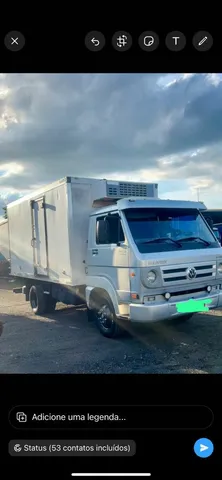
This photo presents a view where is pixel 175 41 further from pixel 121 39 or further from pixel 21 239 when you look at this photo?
pixel 21 239

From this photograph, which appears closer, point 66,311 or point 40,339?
point 40,339

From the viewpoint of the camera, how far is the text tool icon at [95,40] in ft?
4.27

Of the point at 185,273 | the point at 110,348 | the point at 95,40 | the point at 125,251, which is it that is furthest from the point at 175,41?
the point at 110,348

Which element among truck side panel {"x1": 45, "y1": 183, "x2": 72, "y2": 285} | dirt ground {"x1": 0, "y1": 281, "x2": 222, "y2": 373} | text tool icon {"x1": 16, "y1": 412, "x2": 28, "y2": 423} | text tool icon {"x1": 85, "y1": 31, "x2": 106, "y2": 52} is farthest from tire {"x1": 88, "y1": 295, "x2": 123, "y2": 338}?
text tool icon {"x1": 85, "y1": 31, "x2": 106, "y2": 52}

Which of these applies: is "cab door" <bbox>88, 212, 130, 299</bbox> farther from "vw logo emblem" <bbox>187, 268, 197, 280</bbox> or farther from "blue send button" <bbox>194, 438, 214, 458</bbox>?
"blue send button" <bbox>194, 438, 214, 458</bbox>

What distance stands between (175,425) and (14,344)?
14.8 feet

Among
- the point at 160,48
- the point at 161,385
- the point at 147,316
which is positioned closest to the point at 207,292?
the point at 147,316

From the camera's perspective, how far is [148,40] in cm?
130

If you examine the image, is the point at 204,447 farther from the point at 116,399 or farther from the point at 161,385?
the point at 116,399

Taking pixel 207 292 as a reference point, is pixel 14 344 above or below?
below

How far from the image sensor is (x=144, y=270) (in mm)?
4348

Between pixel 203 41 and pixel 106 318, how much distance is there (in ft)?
15.2

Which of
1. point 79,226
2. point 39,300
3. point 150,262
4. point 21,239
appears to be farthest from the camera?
point 21,239

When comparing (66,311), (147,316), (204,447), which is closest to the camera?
(204,447)
